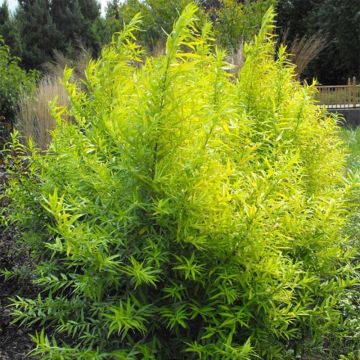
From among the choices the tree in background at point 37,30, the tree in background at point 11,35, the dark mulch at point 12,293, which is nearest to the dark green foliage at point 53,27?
the tree in background at point 37,30

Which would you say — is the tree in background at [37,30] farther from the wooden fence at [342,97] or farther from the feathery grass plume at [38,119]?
the feathery grass plume at [38,119]

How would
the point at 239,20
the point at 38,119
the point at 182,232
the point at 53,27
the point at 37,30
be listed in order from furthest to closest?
the point at 37,30, the point at 53,27, the point at 239,20, the point at 38,119, the point at 182,232

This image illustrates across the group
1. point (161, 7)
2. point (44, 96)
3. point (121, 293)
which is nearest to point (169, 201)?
point (121, 293)

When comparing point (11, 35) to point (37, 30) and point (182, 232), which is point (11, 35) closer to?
point (37, 30)

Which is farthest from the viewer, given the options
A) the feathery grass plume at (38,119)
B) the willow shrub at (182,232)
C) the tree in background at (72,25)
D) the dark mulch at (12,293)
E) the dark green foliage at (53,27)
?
the tree in background at (72,25)

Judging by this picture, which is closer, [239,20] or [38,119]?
[38,119]

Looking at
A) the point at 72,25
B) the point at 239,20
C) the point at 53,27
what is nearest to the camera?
the point at 239,20

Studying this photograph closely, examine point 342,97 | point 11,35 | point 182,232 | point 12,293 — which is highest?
point 11,35

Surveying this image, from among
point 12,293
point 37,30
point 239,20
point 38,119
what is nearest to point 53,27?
point 37,30

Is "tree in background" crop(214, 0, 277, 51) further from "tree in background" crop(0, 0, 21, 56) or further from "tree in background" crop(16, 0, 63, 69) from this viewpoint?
"tree in background" crop(16, 0, 63, 69)

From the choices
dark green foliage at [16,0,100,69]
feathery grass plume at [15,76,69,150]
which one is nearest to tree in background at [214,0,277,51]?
dark green foliage at [16,0,100,69]

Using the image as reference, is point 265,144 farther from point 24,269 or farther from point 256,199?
point 24,269

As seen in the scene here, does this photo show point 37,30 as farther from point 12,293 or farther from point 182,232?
point 182,232

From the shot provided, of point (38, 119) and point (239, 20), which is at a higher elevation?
point (239, 20)
